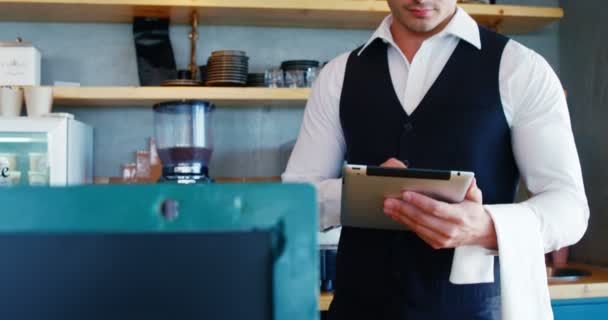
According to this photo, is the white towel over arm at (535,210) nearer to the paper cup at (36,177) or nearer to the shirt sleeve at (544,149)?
the shirt sleeve at (544,149)

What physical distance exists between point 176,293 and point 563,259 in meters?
2.72

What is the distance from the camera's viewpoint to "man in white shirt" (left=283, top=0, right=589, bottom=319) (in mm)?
1282

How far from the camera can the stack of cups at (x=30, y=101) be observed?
266cm

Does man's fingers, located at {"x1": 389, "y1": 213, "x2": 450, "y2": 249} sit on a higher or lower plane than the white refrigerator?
lower

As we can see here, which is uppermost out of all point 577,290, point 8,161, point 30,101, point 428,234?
point 30,101

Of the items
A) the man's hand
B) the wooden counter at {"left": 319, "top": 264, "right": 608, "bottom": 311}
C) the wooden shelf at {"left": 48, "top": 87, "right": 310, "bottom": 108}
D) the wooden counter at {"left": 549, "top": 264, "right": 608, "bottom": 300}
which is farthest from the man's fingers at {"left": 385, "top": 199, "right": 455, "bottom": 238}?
the wooden shelf at {"left": 48, "top": 87, "right": 310, "bottom": 108}

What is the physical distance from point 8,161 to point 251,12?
42.1 inches

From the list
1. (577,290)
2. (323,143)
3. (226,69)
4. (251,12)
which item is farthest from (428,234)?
(251,12)

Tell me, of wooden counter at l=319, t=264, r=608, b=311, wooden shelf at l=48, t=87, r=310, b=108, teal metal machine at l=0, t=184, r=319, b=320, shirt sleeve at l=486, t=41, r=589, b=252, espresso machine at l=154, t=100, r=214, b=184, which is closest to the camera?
teal metal machine at l=0, t=184, r=319, b=320

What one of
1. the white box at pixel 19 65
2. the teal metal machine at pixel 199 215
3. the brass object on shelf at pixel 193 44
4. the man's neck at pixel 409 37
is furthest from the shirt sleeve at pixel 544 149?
the white box at pixel 19 65

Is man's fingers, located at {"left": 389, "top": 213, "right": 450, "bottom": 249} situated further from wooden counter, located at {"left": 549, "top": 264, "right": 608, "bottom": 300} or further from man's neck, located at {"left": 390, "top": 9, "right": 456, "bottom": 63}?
wooden counter, located at {"left": 549, "top": 264, "right": 608, "bottom": 300}

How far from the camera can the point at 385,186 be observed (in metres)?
1.22

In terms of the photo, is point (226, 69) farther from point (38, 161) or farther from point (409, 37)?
point (409, 37)

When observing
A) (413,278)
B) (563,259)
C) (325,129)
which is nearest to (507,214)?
(413,278)
